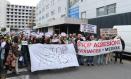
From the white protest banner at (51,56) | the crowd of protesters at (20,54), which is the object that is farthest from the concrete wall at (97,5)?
the white protest banner at (51,56)

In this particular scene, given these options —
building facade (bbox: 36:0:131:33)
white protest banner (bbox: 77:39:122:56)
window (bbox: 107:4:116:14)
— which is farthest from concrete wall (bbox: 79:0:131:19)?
white protest banner (bbox: 77:39:122:56)

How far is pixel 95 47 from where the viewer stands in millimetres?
14891

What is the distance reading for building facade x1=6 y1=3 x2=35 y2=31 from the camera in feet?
557

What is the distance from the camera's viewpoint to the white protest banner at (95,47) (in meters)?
14.7

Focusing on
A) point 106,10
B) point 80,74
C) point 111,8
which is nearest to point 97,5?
point 106,10

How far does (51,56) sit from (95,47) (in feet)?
10.8

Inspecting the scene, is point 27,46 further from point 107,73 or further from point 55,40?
point 107,73

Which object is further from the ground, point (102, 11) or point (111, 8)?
point (111, 8)

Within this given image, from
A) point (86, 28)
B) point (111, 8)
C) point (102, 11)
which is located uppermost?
point (111, 8)

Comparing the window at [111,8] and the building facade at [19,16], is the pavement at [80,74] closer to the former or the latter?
the window at [111,8]

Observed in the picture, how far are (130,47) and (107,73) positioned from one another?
6.21 metres

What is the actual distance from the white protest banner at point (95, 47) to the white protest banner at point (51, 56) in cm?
112

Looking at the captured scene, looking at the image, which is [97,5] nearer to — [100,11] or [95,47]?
[100,11]

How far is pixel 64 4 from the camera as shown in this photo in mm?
49906
